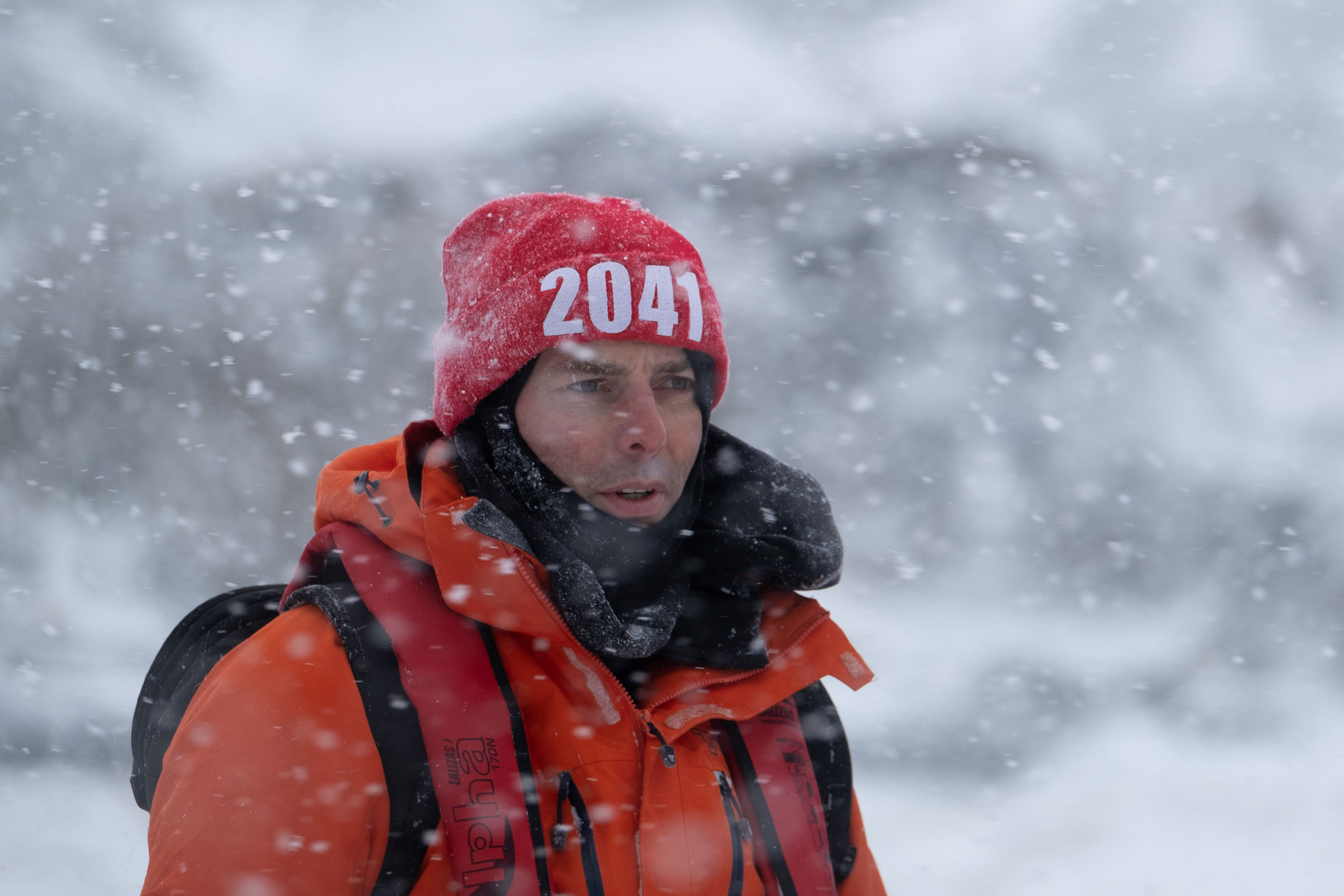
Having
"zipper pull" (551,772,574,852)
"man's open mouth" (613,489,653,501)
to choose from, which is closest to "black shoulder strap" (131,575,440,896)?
"zipper pull" (551,772,574,852)

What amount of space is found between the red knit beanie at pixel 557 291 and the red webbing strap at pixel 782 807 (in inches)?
28.1

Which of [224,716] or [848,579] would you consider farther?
[848,579]

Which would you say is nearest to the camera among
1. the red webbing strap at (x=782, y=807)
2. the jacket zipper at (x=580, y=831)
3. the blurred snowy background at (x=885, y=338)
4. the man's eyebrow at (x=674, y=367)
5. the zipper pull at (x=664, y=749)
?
the jacket zipper at (x=580, y=831)

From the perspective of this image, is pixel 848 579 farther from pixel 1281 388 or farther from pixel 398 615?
pixel 398 615

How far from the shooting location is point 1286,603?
23.0ft

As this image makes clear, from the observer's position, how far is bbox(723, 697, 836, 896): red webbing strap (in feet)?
4.70

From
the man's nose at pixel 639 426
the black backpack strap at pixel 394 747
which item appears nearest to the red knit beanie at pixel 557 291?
the man's nose at pixel 639 426

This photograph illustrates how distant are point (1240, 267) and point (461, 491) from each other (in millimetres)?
9047

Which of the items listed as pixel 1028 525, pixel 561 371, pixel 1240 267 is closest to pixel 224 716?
pixel 561 371

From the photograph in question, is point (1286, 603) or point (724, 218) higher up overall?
point (724, 218)

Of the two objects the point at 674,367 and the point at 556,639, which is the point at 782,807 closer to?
the point at 556,639

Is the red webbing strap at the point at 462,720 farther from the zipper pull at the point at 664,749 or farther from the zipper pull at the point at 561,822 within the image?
the zipper pull at the point at 664,749

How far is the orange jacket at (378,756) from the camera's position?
1051 mm

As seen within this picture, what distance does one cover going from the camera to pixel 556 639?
1.33 meters
